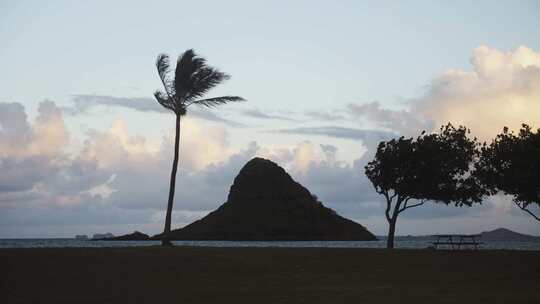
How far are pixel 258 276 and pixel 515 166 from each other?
75.8ft

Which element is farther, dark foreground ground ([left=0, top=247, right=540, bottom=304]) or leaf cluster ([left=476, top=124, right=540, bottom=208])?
leaf cluster ([left=476, top=124, right=540, bottom=208])

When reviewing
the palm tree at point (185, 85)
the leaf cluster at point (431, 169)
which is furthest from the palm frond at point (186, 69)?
the leaf cluster at point (431, 169)

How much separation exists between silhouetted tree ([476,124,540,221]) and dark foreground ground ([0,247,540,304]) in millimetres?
8256

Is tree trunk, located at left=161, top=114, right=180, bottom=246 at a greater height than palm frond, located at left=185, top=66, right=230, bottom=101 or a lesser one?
lesser

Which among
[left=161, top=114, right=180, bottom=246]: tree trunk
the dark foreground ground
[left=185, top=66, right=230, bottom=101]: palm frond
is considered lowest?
the dark foreground ground

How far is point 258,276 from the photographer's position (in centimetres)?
2867

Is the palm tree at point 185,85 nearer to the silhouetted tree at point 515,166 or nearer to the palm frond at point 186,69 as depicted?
the palm frond at point 186,69

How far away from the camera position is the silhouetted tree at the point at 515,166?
4347 cm

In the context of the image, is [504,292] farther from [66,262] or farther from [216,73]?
[216,73]

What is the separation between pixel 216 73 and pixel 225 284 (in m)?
16.1

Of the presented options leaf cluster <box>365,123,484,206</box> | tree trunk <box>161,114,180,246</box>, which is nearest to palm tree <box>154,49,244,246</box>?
tree trunk <box>161,114,180,246</box>

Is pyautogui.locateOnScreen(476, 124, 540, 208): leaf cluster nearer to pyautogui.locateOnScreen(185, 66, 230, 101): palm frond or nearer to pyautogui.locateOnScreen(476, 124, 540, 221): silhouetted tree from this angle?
pyautogui.locateOnScreen(476, 124, 540, 221): silhouetted tree

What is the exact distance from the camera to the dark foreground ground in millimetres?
23562

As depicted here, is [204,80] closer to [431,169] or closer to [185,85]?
[185,85]
